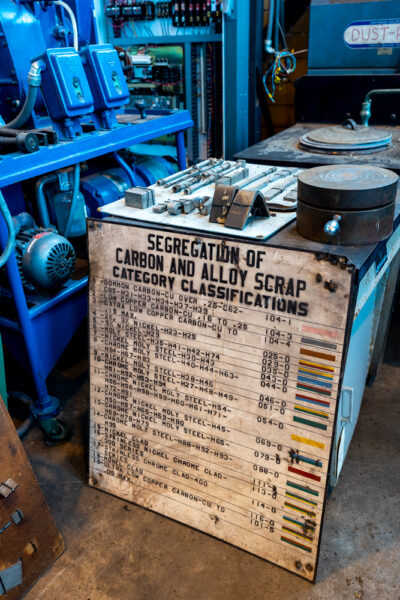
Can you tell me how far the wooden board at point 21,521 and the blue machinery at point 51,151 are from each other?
0.46 meters

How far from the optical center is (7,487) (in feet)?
4.14

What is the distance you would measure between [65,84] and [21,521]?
1440 mm

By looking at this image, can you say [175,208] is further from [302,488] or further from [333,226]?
[302,488]

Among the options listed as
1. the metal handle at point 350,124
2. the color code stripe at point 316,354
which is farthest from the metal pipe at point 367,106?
the color code stripe at point 316,354

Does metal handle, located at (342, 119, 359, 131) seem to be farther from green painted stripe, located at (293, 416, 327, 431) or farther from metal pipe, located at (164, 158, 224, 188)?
green painted stripe, located at (293, 416, 327, 431)

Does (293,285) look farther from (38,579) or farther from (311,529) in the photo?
(38,579)

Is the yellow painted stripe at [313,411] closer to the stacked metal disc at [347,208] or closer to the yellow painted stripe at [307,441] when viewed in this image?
the yellow painted stripe at [307,441]

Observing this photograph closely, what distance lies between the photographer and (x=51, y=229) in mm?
1826

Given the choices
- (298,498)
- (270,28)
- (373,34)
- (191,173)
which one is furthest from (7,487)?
(270,28)

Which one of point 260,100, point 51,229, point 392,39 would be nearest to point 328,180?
point 51,229

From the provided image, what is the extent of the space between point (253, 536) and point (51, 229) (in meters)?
1.21

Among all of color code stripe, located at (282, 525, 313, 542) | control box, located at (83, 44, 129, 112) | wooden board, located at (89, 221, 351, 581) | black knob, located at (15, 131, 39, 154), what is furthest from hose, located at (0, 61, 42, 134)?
color code stripe, located at (282, 525, 313, 542)

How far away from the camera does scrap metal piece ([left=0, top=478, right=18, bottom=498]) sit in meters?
1.25

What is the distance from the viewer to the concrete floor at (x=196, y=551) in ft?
4.34
